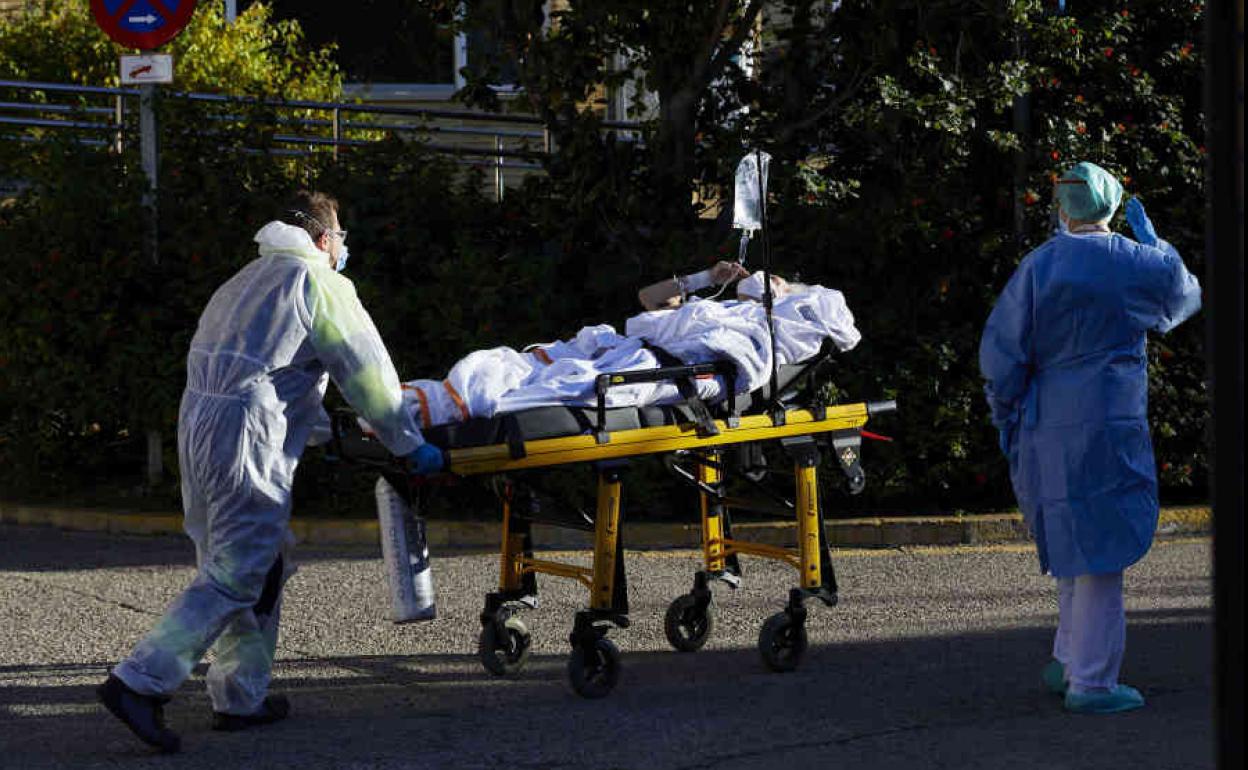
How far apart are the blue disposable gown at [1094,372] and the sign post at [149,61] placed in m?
6.39

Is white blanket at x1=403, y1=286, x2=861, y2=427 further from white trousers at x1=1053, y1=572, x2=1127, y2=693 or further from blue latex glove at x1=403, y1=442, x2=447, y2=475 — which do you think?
A: white trousers at x1=1053, y1=572, x2=1127, y2=693

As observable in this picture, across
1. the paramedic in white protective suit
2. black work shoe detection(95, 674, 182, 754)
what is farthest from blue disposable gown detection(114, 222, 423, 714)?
black work shoe detection(95, 674, 182, 754)

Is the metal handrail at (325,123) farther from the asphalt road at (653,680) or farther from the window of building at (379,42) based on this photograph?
the window of building at (379,42)

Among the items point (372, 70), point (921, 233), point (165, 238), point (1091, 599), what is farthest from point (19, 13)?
→ point (1091, 599)

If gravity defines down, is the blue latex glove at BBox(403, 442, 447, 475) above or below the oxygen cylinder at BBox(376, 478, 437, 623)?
above

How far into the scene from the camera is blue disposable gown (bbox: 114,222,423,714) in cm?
606

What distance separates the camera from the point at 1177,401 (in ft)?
36.9

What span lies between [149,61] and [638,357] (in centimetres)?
568

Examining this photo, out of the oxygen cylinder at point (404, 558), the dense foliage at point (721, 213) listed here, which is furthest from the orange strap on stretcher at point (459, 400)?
the dense foliage at point (721, 213)

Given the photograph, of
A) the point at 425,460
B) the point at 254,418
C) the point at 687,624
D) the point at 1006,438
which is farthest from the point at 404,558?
the point at 1006,438

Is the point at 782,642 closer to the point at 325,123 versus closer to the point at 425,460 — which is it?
the point at 425,460

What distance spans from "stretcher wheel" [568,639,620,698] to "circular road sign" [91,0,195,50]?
19.6 ft

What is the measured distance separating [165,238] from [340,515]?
2.18 meters

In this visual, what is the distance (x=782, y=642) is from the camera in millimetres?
7230
